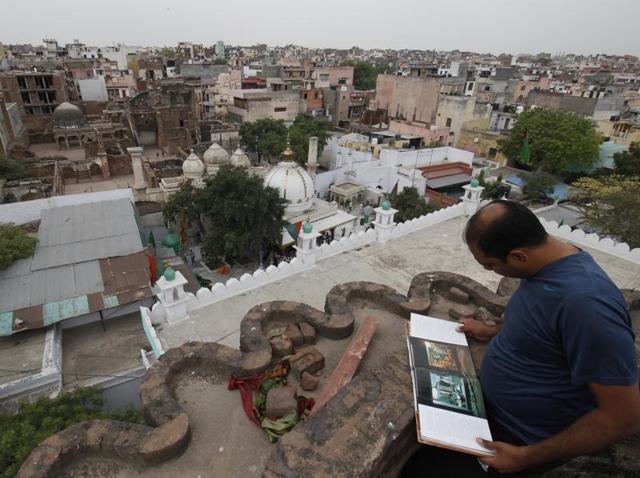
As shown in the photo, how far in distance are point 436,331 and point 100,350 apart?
1276 centimetres

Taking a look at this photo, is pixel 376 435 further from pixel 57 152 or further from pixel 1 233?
pixel 57 152

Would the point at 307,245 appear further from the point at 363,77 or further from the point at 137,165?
the point at 363,77

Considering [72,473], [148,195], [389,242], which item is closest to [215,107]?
[148,195]

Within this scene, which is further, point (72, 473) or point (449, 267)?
point (449, 267)

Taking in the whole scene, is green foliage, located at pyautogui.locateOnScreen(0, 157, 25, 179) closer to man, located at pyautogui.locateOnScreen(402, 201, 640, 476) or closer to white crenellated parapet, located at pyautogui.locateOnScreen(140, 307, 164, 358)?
white crenellated parapet, located at pyautogui.locateOnScreen(140, 307, 164, 358)

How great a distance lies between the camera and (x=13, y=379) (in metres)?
10.7

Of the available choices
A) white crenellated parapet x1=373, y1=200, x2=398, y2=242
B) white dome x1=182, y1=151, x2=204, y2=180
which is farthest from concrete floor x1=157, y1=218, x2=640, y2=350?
white dome x1=182, y1=151, x2=204, y2=180

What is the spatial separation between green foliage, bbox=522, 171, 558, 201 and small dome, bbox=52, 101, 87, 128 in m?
40.3

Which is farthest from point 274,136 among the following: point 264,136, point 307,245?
point 307,245

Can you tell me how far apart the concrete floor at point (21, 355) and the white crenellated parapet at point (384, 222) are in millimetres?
10960

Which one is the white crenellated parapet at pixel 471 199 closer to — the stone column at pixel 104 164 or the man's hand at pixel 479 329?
the man's hand at pixel 479 329

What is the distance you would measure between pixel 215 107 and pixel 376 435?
48306 millimetres

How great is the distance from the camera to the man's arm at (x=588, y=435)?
2021mm

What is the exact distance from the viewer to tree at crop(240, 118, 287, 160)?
31312 millimetres
